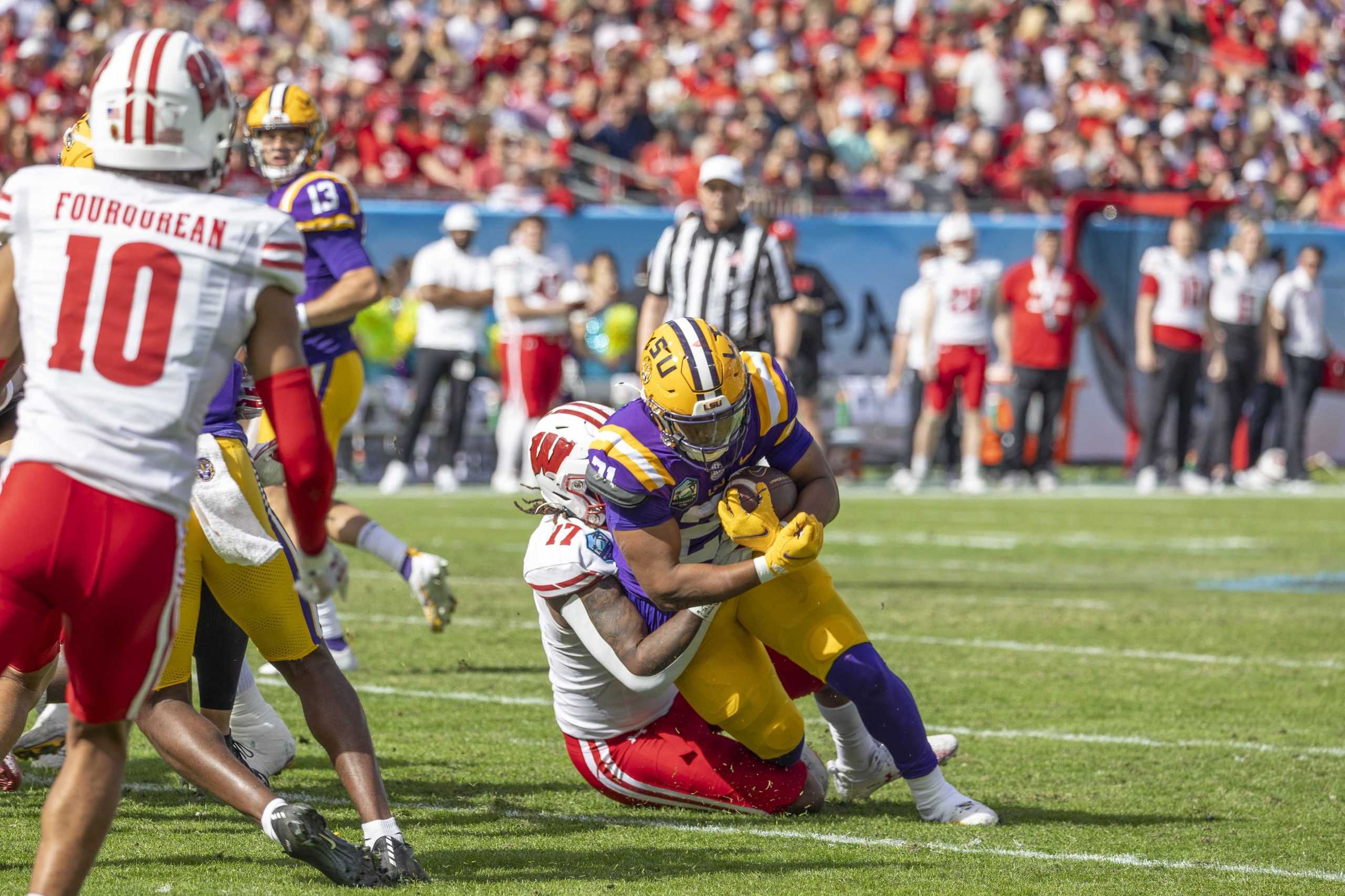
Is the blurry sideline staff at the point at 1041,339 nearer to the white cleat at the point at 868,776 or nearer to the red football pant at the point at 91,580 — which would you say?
the white cleat at the point at 868,776

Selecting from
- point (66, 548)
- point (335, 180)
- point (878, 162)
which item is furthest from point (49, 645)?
point (878, 162)

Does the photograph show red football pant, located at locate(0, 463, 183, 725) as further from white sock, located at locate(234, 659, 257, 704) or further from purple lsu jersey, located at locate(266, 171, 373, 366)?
purple lsu jersey, located at locate(266, 171, 373, 366)

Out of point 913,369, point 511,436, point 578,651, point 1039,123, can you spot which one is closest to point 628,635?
point 578,651

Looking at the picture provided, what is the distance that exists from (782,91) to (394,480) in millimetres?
7183

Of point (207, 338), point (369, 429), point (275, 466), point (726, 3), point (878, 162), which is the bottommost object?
point (369, 429)

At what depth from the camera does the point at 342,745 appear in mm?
3678

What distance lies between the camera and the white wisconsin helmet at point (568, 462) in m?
4.34

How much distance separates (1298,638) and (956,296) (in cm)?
703

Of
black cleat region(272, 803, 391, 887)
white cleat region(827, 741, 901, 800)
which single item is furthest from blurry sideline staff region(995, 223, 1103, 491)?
black cleat region(272, 803, 391, 887)

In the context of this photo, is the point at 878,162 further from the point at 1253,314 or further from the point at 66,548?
the point at 66,548

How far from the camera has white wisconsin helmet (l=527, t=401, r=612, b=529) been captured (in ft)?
14.2

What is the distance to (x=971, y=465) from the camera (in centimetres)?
1409

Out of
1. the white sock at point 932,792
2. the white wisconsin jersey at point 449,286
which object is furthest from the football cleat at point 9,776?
the white wisconsin jersey at point 449,286

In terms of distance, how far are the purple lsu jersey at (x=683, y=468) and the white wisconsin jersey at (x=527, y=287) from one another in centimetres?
839
